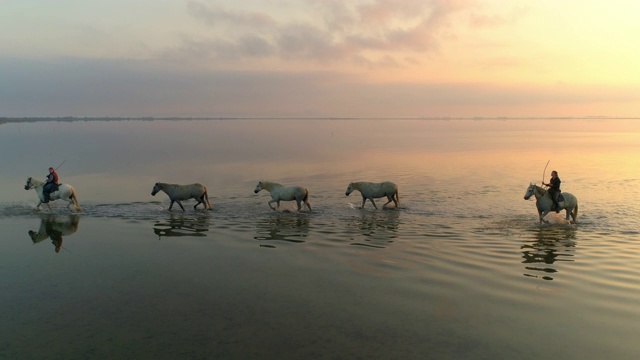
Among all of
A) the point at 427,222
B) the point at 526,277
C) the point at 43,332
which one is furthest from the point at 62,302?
the point at 427,222

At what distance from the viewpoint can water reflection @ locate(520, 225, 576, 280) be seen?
13500mm

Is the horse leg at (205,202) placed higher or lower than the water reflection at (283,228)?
higher

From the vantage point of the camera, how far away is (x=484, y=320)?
9.91 metres

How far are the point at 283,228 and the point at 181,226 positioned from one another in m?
4.16

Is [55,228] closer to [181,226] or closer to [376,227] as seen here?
[181,226]

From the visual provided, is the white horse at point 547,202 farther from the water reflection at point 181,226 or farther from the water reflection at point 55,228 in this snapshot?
the water reflection at point 55,228

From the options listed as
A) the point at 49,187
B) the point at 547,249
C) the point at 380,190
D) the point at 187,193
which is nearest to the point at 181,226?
the point at 187,193

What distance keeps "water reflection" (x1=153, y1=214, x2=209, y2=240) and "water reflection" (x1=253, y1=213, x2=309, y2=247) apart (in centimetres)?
223

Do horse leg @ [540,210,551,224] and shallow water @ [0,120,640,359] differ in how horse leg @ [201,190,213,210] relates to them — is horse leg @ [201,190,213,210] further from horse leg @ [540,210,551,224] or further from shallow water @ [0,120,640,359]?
horse leg @ [540,210,551,224]

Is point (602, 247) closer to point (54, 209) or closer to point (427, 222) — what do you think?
point (427, 222)

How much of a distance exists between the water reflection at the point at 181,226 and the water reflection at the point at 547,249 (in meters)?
11.3

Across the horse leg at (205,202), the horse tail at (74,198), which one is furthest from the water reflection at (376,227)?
the horse tail at (74,198)

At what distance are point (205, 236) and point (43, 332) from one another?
8.63m

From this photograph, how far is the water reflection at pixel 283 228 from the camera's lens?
57.9 feet
